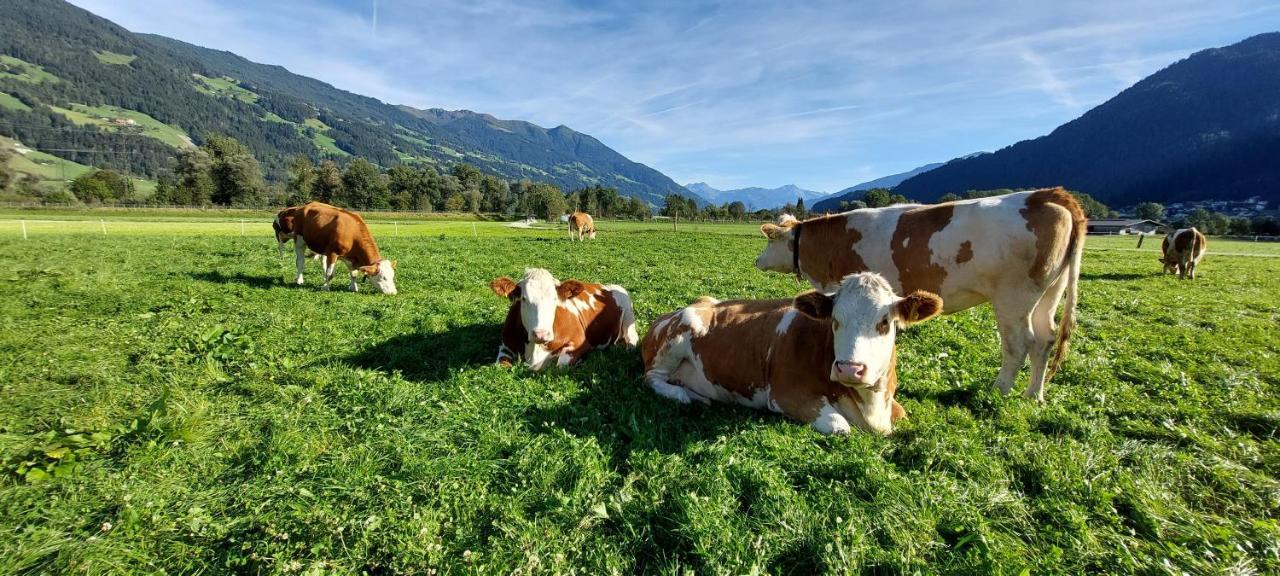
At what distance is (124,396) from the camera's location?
4.86 metres

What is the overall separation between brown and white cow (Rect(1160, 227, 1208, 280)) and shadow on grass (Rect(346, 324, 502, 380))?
894 inches

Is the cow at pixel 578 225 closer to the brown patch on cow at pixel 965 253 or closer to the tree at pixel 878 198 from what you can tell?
the brown patch on cow at pixel 965 253

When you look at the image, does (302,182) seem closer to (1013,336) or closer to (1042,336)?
(1013,336)

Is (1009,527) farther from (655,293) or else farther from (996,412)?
(655,293)

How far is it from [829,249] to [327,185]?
362 feet

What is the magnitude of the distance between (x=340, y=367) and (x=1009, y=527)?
21.9 feet

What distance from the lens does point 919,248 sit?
6527 millimetres

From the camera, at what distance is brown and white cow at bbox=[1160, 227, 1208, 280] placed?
16547 mm

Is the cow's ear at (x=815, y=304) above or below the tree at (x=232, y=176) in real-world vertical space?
below

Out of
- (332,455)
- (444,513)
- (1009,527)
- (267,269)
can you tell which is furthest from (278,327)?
(1009,527)

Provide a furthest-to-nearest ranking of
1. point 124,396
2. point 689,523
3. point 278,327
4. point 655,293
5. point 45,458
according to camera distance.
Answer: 1. point 655,293
2. point 278,327
3. point 124,396
4. point 45,458
5. point 689,523

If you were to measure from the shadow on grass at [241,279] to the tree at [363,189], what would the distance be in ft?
314

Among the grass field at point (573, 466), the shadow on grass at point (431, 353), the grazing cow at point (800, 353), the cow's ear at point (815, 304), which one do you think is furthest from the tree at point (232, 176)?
the cow's ear at point (815, 304)

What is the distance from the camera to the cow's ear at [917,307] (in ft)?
13.2
